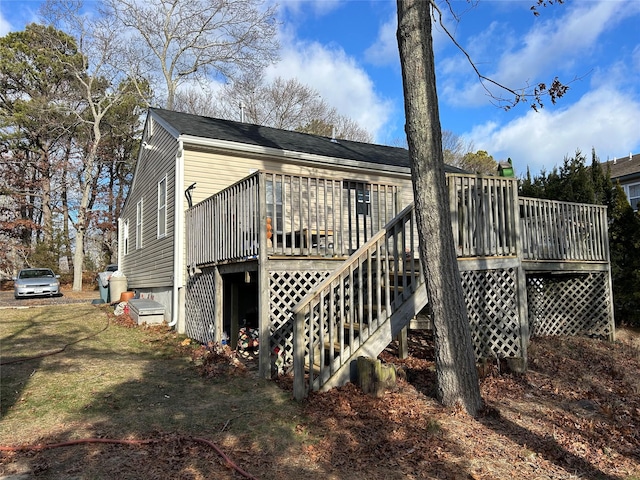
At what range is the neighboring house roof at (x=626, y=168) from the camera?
62.8 feet

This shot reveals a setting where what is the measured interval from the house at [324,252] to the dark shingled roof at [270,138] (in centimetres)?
8

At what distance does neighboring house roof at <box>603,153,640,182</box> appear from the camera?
19.2 meters

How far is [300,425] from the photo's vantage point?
14.2ft

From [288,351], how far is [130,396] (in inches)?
84.9

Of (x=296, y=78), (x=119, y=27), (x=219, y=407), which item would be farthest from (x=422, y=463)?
(x=296, y=78)

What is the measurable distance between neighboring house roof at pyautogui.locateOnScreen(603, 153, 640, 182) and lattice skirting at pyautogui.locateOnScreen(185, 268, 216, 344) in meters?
16.6

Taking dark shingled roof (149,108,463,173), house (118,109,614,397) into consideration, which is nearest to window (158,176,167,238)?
house (118,109,614,397)

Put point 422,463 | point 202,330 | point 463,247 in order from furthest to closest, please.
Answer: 1. point 202,330
2. point 463,247
3. point 422,463

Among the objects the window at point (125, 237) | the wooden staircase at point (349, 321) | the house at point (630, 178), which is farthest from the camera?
Result: the house at point (630, 178)

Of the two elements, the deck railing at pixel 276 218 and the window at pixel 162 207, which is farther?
the window at pixel 162 207

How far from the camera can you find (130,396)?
523cm

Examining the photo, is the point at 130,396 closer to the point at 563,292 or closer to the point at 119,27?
the point at 563,292

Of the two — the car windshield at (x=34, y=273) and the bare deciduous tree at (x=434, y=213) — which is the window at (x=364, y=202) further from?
the car windshield at (x=34, y=273)

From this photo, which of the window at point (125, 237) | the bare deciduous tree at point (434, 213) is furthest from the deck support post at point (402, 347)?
the window at point (125, 237)
